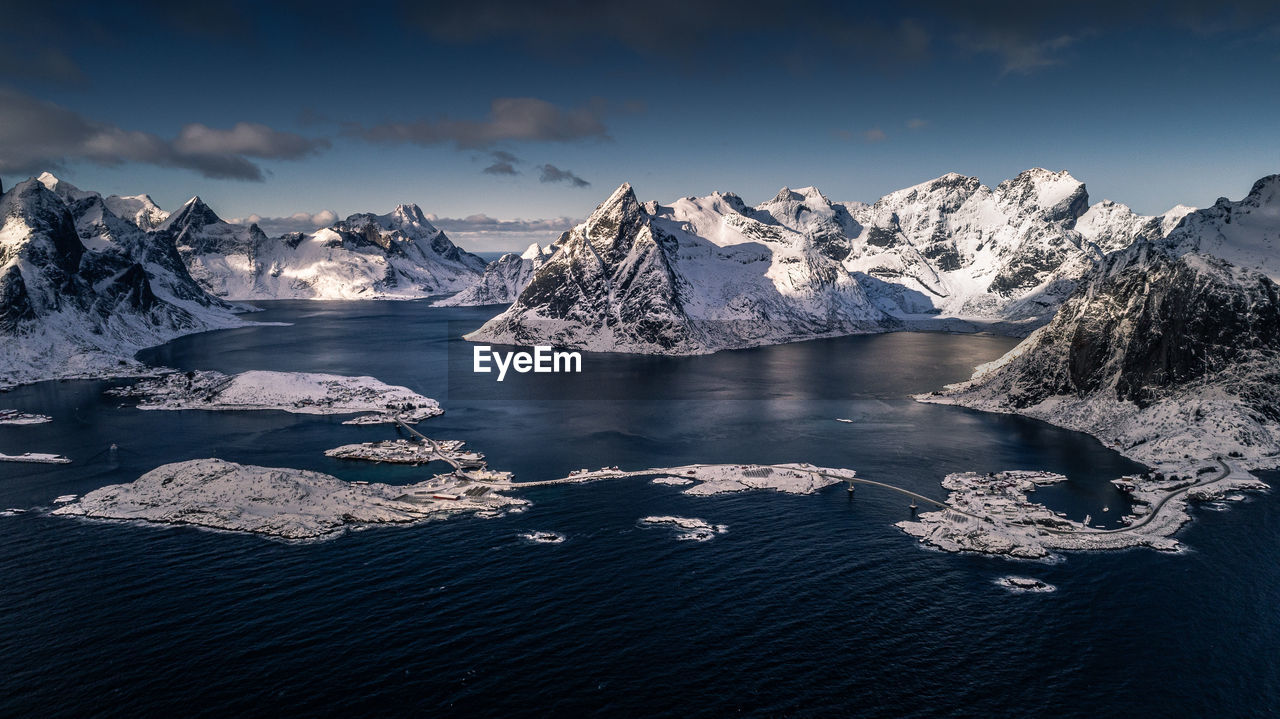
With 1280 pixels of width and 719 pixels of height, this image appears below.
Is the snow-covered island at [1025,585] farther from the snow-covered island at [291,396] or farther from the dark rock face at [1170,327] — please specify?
the snow-covered island at [291,396]

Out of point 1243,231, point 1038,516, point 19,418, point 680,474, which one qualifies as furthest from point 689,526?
point 1243,231

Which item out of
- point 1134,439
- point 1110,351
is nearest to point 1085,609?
point 1134,439

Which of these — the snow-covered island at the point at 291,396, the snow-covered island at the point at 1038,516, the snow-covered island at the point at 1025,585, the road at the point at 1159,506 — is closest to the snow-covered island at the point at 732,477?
the snow-covered island at the point at 1038,516

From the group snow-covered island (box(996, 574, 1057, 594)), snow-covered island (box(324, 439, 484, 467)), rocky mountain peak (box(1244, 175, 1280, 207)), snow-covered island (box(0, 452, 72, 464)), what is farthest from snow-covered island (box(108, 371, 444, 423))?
Answer: rocky mountain peak (box(1244, 175, 1280, 207))

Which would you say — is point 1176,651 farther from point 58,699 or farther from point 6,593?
point 6,593

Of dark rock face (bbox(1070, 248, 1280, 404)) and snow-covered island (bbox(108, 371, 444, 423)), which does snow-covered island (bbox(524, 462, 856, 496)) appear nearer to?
snow-covered island (bbox(108, 371, 444, 423))
